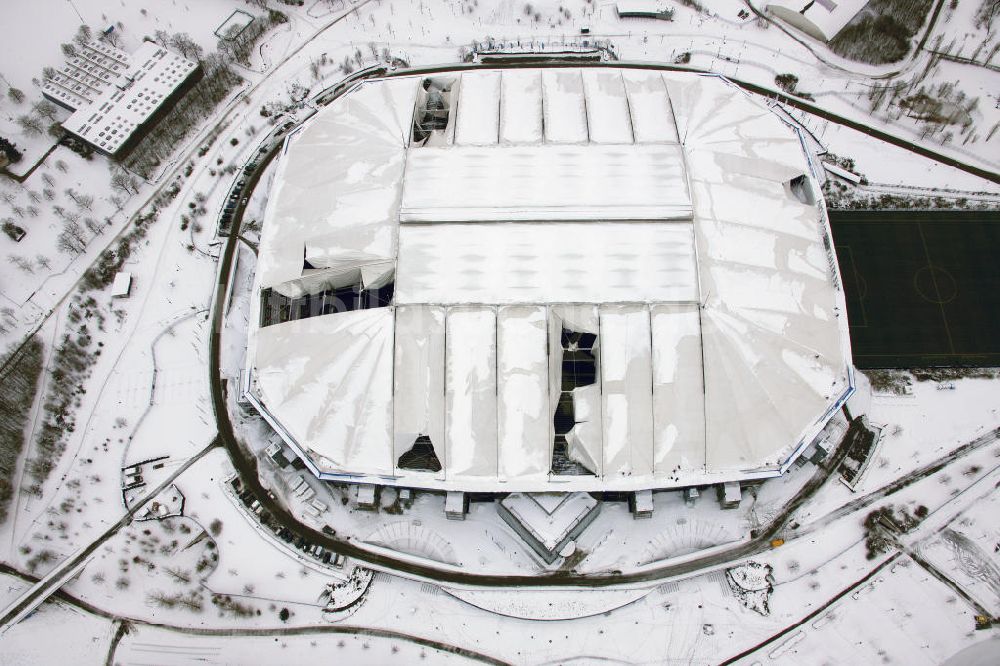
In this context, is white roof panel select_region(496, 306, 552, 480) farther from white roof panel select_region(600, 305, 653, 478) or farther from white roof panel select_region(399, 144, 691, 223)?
white roof panel select_region(399, 144, 691, 223)

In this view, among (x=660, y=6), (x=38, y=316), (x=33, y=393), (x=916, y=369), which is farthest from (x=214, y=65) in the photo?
(x=916, y=369)

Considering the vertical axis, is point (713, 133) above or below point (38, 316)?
above

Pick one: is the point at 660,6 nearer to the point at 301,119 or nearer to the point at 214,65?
the point at 301,119

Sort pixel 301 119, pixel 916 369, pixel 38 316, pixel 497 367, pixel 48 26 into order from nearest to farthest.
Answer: pixel 497 367
pixel 916 369
pixel 38 316
pixel 301 119
pixel 48 26

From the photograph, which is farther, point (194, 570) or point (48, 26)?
point (48, 26)

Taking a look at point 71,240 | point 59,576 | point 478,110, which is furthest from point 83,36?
point 59,576

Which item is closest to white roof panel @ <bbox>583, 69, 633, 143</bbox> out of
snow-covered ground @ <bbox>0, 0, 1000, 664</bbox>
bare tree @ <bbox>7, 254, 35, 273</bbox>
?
snow-covered ground @ <bbox>0, 0, 1000, 664</bbox>

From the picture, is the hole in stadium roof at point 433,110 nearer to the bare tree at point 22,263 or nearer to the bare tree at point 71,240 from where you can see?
the bare tree at point 71,240
